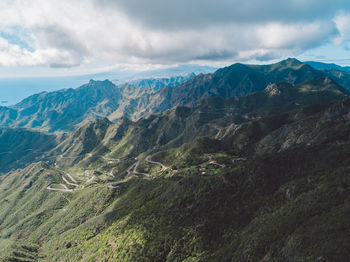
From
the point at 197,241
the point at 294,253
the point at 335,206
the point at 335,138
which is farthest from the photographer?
the point at 335,138

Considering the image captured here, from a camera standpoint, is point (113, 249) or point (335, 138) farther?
point (335, 138)

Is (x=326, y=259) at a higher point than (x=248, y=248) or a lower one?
higher

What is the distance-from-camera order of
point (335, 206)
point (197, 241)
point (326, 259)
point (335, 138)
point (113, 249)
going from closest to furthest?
point (326, 259) → point (335, 206) → point (197, 241) → point (113, 249) → point (335, 138)

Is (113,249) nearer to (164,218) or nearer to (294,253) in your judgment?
(164,218)

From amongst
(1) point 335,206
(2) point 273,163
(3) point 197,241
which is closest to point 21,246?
(3) point 197,241

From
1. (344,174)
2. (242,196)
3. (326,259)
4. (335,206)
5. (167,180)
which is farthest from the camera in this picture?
(167,180)

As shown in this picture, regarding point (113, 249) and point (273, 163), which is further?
point (113, 249)

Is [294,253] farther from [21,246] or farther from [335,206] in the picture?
[21,246]

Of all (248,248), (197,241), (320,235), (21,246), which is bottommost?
(21,246)

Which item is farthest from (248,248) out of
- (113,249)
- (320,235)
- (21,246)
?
(21,246)
